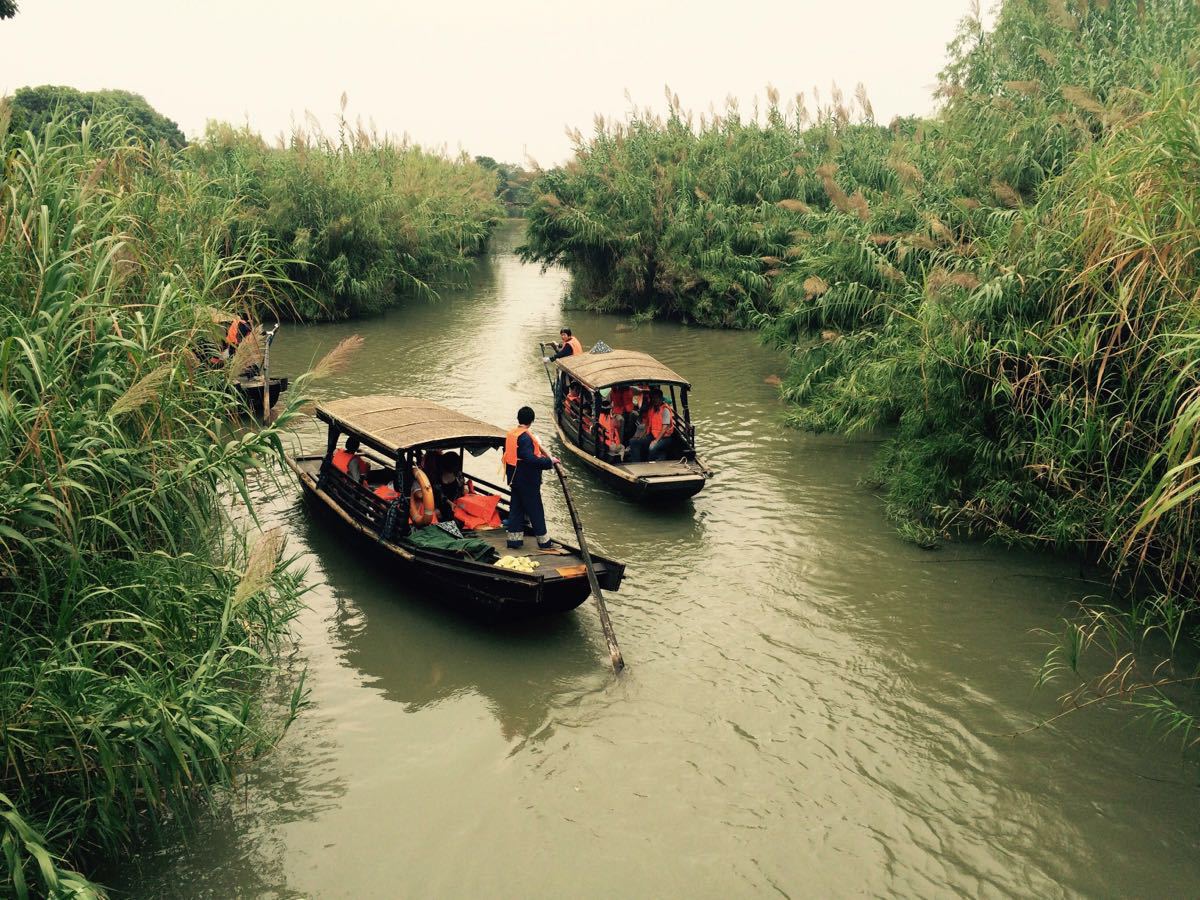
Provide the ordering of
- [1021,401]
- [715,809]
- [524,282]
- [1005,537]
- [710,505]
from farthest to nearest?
[524,282]
[710,505]
[1005,537]
[1021,401]
[715,809]

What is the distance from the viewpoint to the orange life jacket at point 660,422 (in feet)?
39.7

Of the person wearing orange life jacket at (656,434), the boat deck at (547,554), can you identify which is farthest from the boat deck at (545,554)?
the person wearing orange life jacket at (656,434)

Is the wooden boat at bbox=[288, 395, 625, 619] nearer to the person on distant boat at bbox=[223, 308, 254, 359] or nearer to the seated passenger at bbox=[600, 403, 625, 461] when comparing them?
the person on distant boat at bbox=[223, 308, 254, 359]

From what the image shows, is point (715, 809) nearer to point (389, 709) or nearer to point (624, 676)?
point (624, 676)

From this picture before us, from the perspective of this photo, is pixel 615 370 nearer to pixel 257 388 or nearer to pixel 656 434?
pixel 656 434

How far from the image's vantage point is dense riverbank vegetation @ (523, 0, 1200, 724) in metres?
7.33

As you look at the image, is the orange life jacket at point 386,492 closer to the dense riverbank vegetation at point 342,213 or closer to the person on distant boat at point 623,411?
the person on distant boat at point 623,411

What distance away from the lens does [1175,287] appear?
6930 mm

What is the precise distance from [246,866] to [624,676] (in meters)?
3.30

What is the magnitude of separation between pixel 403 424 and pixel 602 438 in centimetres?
326

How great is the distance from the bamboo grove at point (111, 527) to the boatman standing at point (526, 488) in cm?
243

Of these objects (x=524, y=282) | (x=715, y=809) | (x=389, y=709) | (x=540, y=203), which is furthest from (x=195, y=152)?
(x=715, y=809)

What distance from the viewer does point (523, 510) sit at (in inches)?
346

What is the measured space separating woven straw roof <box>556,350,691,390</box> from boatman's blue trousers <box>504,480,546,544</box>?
327 centimetres
